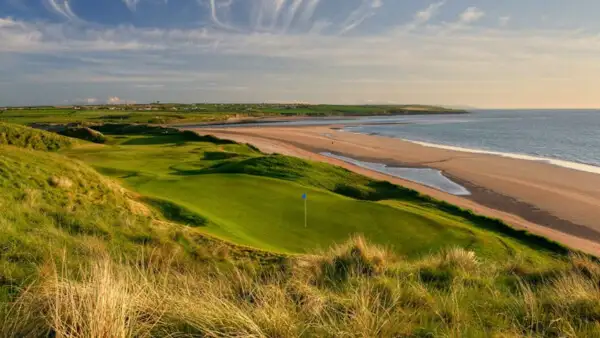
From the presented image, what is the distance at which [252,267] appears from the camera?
7070 mm

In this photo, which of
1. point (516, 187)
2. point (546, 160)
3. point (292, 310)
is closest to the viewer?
point (292, 310)

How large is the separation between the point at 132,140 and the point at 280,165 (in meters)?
29.2

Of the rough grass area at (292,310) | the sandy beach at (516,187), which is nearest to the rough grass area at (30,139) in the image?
the sandy beach at (516,187)

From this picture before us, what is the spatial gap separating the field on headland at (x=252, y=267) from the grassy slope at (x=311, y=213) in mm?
87

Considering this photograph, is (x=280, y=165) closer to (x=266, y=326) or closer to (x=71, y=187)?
(x=71, y=187)

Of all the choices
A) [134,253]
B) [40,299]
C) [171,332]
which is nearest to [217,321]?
[171,332]

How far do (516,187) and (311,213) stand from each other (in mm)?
20128

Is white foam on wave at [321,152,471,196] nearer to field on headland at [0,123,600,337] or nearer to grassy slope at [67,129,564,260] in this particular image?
grassy slope at [67,129,564,260]

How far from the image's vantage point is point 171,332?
11.6 feet

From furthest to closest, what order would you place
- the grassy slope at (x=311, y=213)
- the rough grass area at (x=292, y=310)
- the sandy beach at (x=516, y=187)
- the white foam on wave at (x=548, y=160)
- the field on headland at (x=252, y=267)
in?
the white foam on wave at (x=548, y=160) → the sandy beach at (x=516, y=187) → the grassy slope at (x=311, y=213) → the field on headland at (x=252, y=267) → the rough grass area at (x=292, y=310)

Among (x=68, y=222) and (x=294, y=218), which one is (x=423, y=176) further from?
(x=68, y=222)

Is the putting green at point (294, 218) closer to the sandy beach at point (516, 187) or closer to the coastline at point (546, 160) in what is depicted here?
the sandy beach at point (516, 187)

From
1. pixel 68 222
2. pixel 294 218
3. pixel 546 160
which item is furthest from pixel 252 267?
pixel 546 160

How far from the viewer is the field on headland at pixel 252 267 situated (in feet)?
12.0
